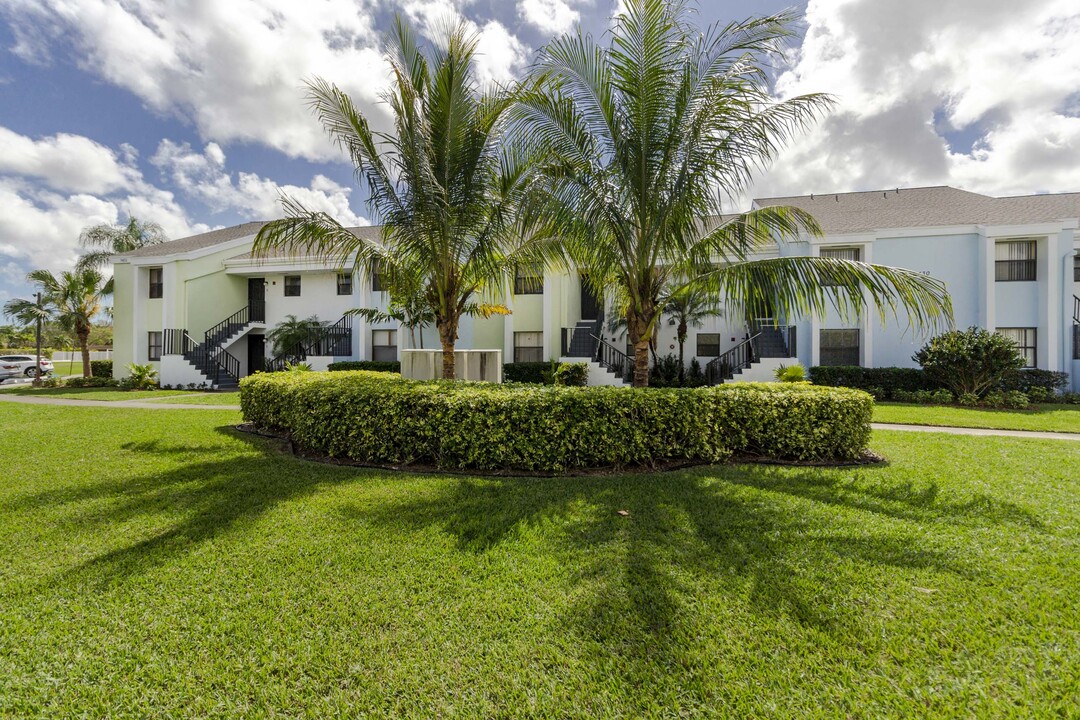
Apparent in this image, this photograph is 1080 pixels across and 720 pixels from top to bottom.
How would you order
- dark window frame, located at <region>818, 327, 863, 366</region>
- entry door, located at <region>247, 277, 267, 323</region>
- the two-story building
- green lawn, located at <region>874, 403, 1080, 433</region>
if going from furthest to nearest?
entry door, located at <region>247, 277, 267, 323</region>, dark window frame, located at <region>818, 327, 863, 366</region>, the two-story building, green lawn, located at <region>874, 403, 1080, 433</region>

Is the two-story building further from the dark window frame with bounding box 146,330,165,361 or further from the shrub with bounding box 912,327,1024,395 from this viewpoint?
the shrub with bounding box 912,327,1024,395

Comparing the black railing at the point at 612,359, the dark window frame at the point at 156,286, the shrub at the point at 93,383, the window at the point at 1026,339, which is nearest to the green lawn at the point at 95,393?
the shrub at the point at 93,383

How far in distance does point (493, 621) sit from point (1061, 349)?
23.0m

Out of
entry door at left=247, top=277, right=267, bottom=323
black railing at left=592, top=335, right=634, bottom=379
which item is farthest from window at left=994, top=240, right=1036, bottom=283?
entry door at left=247, top=277, right=267, bottom=323

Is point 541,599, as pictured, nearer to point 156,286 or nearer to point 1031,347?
point 1031,347

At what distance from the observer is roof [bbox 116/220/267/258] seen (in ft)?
69.6

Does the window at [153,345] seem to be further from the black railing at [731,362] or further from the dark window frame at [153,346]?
the black railing at [731,362]

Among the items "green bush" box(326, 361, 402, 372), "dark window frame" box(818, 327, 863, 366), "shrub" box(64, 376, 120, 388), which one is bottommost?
"shrub" box(64, 376, 120, 388)

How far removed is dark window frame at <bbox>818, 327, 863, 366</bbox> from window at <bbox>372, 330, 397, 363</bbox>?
60.3 feet

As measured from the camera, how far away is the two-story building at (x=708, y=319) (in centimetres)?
1596

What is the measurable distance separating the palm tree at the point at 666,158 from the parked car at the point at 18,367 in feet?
117

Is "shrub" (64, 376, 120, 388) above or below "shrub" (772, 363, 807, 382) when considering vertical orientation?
below

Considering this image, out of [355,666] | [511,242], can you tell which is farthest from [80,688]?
[511,242]

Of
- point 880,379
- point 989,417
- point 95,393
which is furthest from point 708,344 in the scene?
point 95,393
